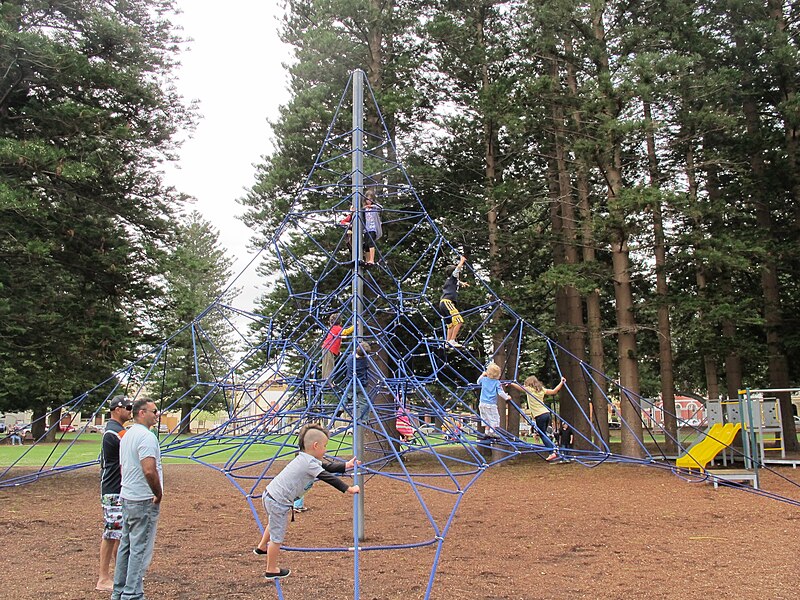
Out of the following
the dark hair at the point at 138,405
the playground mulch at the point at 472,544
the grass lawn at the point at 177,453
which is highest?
the dark hair at the point at 138,405

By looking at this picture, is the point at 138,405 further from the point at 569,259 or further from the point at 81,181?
the point at 569,259

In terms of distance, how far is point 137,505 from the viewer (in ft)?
14.6

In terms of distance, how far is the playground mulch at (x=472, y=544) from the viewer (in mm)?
5625

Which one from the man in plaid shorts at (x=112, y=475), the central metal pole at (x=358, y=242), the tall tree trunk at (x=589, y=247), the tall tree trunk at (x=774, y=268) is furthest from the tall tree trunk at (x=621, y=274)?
the man in plaid shorts at (x=112, y=475)

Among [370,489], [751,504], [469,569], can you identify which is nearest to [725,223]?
[751,504]

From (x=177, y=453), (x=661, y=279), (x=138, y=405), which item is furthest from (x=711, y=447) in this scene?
(x=177, y=453)

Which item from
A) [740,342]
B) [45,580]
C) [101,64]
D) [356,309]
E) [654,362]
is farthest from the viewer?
[654,362]

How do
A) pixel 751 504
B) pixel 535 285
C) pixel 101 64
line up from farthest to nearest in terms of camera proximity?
pixel 535 285 → pixel 101 64 → pixel 751 504

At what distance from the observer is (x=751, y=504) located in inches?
395

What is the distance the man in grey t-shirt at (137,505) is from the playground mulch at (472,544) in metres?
0.98

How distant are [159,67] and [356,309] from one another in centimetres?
961

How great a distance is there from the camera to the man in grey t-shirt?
4.43 m

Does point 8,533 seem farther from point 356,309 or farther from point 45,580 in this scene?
point 356,309

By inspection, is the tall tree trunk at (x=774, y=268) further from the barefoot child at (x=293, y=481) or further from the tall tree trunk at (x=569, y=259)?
Result: the barefoot child at (x=293, y=481)
